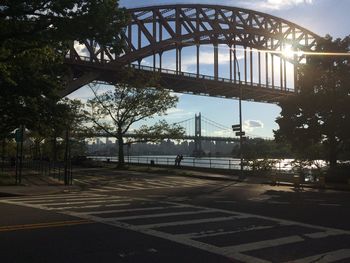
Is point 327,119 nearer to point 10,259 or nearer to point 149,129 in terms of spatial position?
point 149,129

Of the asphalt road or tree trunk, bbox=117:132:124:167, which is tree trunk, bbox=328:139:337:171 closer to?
the asphalt road

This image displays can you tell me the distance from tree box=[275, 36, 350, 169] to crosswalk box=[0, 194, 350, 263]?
19504 millimetres

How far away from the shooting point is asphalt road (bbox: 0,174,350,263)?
8648 mm

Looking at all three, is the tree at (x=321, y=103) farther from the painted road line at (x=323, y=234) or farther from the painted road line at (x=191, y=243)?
the painted road line at (x=191, y=243)

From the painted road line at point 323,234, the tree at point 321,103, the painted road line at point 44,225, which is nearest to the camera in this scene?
the painted road line at point 323,234

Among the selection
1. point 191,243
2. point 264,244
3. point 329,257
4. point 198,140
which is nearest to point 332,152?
point 264,244

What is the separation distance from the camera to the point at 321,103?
33281mm

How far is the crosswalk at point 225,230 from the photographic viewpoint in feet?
29.3

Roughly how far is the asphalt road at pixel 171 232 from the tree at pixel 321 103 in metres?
17.9

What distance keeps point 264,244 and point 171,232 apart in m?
2.09

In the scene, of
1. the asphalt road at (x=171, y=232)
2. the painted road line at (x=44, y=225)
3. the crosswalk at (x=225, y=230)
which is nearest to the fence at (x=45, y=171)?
the asphalt road at (x=171, y=232)

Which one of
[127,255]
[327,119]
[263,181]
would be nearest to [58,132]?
[263,181]

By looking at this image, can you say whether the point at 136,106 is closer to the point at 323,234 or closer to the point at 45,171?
the point at 45,171

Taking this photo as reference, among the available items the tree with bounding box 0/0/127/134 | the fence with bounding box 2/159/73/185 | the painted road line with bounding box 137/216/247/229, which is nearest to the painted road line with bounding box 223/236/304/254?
the painted road line with bounding box 137/216/247/229
